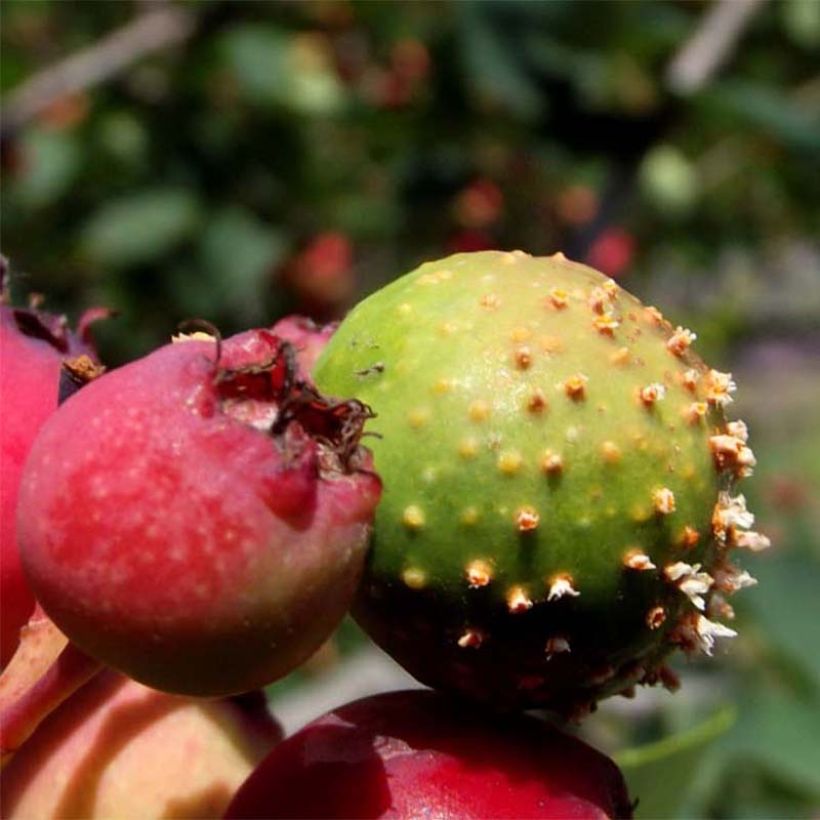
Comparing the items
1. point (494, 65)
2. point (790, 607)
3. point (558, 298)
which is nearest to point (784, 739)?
point (790, 607)

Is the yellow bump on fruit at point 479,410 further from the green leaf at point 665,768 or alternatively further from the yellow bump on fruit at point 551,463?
the green leaf at point 665,768

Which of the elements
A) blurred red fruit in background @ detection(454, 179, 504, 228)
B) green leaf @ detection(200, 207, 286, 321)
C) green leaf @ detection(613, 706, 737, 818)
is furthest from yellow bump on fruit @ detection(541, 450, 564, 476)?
blurred red fruit in background @ detection(454, 179, 504, 228)

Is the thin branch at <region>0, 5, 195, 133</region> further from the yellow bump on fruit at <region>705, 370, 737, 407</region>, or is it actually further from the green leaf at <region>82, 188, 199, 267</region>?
the yellow bump on fruit at <region>705, 370, 737, 407</region>

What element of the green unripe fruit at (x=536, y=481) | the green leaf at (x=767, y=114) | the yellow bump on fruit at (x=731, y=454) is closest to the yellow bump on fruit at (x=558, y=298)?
the green unripe fruit at (x=536, y=481)

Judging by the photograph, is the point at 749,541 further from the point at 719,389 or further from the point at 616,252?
the point at 616,252

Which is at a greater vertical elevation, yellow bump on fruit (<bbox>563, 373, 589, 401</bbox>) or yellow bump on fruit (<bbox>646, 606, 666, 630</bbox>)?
yellow bump on fruit (<bbox>563, 373, 589, 401</bbox>)

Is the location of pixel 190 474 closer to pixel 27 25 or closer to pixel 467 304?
pixel 467 304
